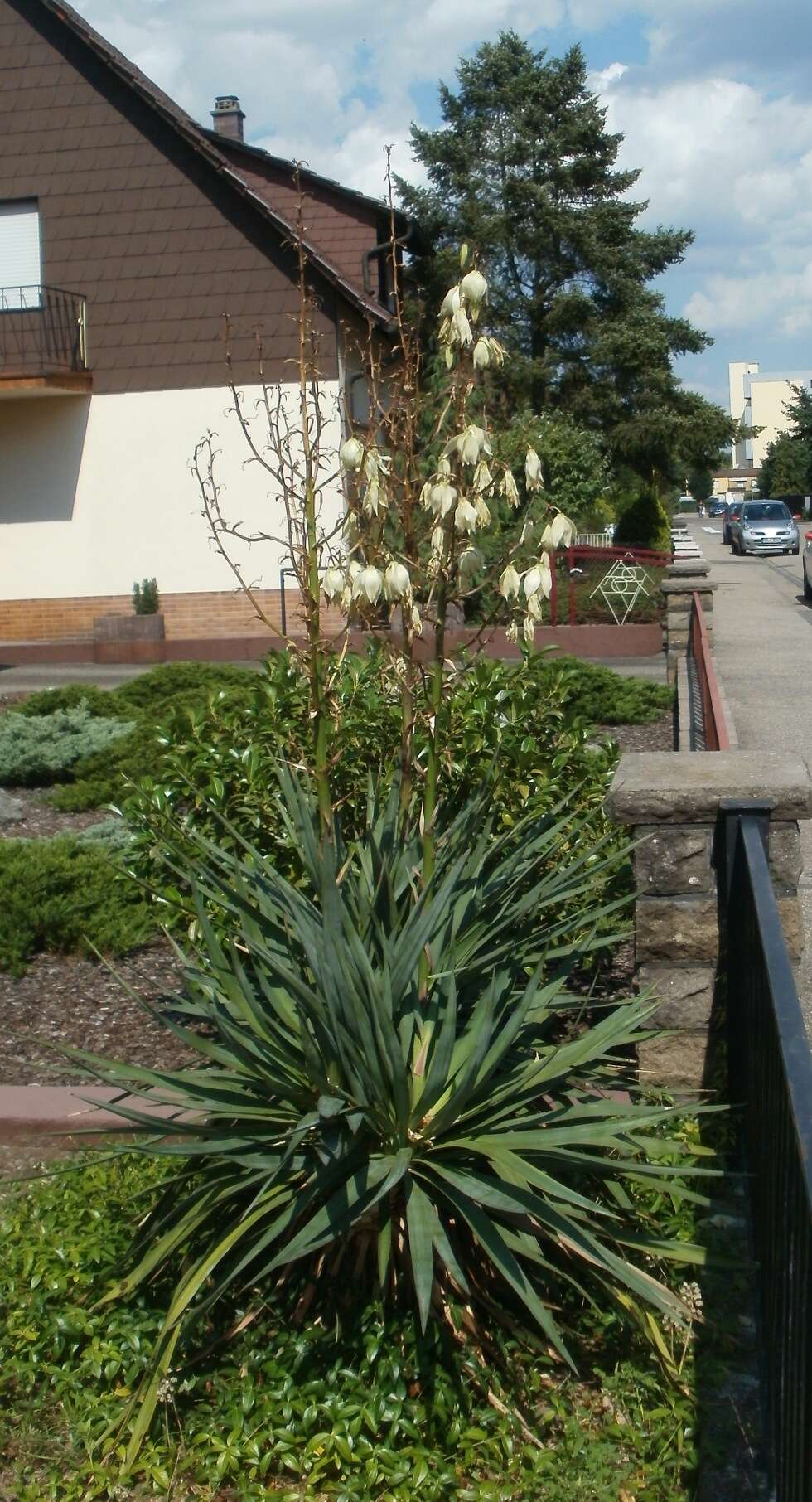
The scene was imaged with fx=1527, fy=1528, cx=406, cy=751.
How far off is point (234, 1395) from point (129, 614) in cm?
1953

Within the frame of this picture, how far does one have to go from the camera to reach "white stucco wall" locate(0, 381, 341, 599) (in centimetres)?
2203

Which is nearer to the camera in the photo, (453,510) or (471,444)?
(471,444)

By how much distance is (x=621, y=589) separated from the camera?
1959 cm

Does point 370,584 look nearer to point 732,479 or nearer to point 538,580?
point 538,580

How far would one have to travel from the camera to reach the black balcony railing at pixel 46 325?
22.5m

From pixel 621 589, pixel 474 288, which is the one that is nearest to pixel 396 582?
pixel 474 288

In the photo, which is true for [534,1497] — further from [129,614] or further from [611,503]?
[611,503]

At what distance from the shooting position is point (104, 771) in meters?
10.3

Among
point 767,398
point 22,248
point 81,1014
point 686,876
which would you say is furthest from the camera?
point 767,398

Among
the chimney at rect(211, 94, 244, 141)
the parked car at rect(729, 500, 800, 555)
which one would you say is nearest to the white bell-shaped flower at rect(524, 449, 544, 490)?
the chimney at rect(211, 94, 244, 141)

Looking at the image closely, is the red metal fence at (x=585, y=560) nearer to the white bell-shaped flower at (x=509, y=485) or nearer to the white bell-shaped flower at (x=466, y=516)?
the white bell-shaped flower at (x=509, y=485)

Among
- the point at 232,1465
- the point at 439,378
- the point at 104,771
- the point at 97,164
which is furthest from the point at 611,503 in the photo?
the point at 232,1465

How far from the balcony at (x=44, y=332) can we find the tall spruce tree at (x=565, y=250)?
1594 cm

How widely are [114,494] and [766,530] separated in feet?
94.7
